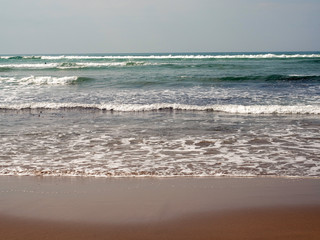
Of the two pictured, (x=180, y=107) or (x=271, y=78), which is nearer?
(x=180, y=107)

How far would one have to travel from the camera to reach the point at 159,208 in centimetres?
438

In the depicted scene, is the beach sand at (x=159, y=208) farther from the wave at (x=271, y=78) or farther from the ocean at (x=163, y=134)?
the wave at (x=271, y=78)

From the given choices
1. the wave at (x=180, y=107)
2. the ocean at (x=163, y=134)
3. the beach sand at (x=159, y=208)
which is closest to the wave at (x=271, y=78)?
the ocean at (x=163, y=134)

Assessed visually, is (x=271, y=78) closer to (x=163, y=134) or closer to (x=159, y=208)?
(x=163, y=134)

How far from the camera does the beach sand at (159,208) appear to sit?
3789 millimetres

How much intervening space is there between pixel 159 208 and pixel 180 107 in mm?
8702

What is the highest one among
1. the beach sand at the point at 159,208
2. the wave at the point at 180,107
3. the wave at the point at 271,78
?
the wave at the point at 271,78

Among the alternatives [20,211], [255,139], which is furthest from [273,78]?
[20,211]

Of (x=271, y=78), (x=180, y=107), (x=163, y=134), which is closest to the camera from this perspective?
(x=163, y=134)

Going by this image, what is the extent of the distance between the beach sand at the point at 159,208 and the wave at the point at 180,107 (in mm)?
6999

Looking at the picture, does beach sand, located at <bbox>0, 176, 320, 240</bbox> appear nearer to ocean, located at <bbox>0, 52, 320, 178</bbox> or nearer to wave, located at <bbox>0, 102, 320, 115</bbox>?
ocean, located at <bbox>0, 52, 320, 178</bbox>

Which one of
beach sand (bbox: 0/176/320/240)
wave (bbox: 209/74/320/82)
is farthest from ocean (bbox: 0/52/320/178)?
wave (bbox: 209/74/320/82)

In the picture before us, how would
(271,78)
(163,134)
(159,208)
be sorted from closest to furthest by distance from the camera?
(159,208) → (163,134) → (271,78)

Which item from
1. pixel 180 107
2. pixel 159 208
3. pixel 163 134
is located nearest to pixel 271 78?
pixel 180 107
